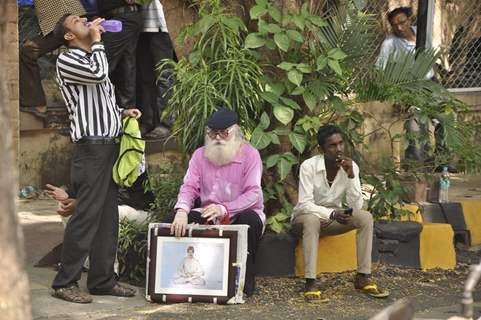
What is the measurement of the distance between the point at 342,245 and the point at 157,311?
1.58m

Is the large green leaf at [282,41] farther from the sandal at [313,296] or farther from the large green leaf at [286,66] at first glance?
the sandal at [313,296]

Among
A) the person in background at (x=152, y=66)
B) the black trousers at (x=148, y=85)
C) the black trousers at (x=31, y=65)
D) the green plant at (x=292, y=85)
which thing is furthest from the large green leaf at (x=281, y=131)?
the black trousers at (x=31, y=65)

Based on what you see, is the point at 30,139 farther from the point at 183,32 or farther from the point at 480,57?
the point at 480,57

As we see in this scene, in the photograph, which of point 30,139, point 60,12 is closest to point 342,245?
point 60,12

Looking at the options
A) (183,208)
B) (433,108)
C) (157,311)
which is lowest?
(157,311)

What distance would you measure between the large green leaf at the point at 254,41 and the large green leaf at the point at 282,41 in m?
0.12

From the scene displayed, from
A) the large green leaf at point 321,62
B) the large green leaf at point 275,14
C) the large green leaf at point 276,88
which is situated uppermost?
the large green leaf at point 275,14

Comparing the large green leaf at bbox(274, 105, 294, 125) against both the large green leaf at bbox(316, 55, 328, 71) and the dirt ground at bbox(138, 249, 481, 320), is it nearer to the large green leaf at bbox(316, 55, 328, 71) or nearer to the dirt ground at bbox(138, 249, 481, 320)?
the large green leaf at bbox(316, 55, 328, 71)

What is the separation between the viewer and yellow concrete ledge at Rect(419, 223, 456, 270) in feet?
28.6

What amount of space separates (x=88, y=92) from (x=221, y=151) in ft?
3.23

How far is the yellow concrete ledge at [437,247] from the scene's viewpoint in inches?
344

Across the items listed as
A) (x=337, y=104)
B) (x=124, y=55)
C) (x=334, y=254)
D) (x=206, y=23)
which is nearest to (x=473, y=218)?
(x=334, y=254)

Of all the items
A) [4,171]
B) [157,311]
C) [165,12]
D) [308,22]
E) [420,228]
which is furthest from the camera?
[165,12]

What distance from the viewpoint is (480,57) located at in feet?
42.6
